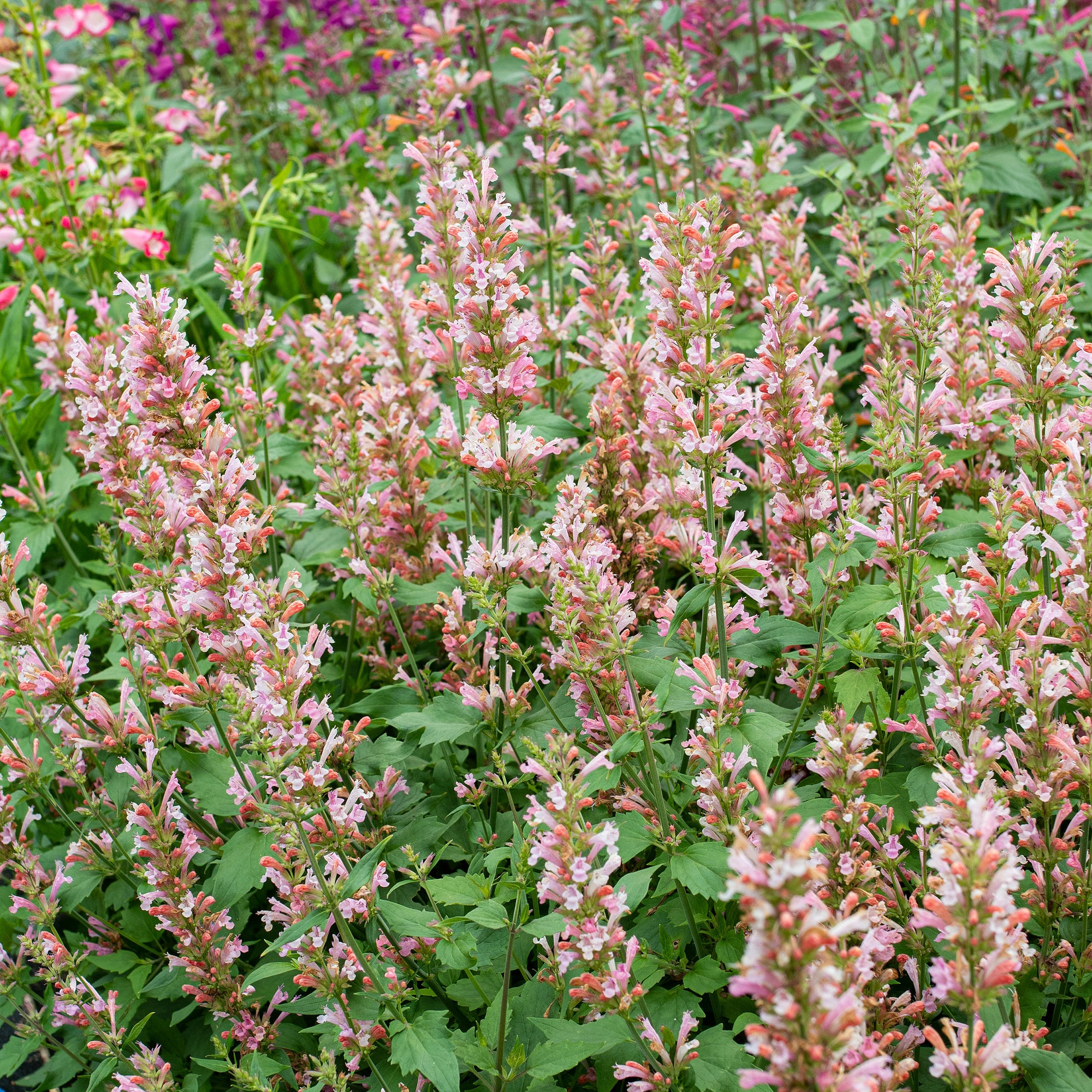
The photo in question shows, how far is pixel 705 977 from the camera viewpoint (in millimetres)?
2576

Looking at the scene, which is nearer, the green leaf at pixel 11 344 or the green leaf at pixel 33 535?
the green leaf at pixel 33 535

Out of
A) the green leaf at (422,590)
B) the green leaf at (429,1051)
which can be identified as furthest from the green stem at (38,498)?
the green leaf at (429,1051)

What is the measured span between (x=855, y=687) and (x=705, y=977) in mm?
851

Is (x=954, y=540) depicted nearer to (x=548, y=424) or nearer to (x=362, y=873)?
(x=548, y=424)

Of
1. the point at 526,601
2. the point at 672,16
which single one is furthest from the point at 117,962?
the point at 672,16

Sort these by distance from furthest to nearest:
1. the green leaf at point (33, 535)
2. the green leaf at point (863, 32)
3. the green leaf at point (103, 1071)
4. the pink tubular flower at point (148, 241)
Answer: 1. the pink tubular flower at point (148, 241)
2. the green leaf at point (863, 32)
3. the green leaf at point (33, 535)
4. the green leaf at point (103, 1071)

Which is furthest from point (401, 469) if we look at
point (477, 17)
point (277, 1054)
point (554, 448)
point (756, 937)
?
point (477, 17)

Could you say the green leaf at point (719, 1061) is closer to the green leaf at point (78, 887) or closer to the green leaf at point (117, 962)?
the green leaf at point (117, 962)

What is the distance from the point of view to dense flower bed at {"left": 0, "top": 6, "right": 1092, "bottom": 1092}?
2340 mm

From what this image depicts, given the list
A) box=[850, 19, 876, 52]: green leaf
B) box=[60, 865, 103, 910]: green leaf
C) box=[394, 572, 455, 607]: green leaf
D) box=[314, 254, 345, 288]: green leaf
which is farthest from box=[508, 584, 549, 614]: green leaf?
box=[314, 254, 345, 288]: green leaf

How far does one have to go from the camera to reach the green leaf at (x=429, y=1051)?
2395 mm

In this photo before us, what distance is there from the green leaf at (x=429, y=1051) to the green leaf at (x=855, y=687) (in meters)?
1.29

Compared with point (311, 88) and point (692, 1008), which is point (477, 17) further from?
point (692, 1008)

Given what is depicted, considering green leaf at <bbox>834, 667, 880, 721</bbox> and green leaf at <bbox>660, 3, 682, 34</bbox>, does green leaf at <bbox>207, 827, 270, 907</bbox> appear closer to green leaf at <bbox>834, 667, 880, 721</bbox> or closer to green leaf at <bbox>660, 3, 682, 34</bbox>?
green leaf at <bbox>834, 667, 880, 721</bbox>
